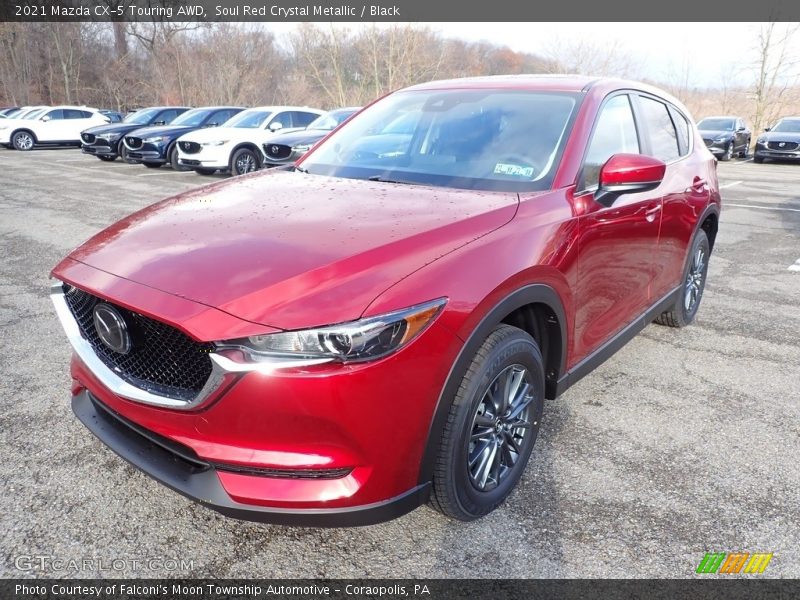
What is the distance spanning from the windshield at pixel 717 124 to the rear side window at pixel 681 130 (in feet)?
68.4

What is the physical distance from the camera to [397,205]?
8.43 ft

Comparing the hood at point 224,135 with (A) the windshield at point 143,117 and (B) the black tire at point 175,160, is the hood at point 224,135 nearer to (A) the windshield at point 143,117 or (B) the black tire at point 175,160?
(B) the black tire at point 175,160

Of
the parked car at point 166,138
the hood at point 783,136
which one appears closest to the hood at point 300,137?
the parked car at point 166,138

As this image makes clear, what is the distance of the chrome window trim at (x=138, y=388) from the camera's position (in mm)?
1810

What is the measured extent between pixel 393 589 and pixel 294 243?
4.16 feet

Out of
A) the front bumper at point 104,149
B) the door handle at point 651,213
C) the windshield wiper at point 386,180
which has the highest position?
the windshield wiper at point 386,180

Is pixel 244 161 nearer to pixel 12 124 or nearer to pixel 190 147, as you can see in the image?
pixel 190 147

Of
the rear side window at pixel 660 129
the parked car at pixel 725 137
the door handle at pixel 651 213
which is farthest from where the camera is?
the parked car at pixel 725 137

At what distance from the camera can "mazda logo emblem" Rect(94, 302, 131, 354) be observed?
2066 millimetres

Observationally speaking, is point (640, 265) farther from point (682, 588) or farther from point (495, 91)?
point (682, 588)

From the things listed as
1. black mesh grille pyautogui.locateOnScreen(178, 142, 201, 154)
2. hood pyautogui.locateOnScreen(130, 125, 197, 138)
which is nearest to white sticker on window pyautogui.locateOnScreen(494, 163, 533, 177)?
black mesh grille pyautogui.locateOnScreen(178, 142, 201, 154)

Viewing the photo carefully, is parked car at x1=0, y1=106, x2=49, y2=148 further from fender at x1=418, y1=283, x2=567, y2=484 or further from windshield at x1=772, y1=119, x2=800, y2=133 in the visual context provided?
windshield at x1=772, y1=119, x2=800, y2=133

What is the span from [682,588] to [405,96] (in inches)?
117

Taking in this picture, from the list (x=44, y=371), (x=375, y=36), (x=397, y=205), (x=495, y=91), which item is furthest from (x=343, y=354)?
(x=375, y=36)
